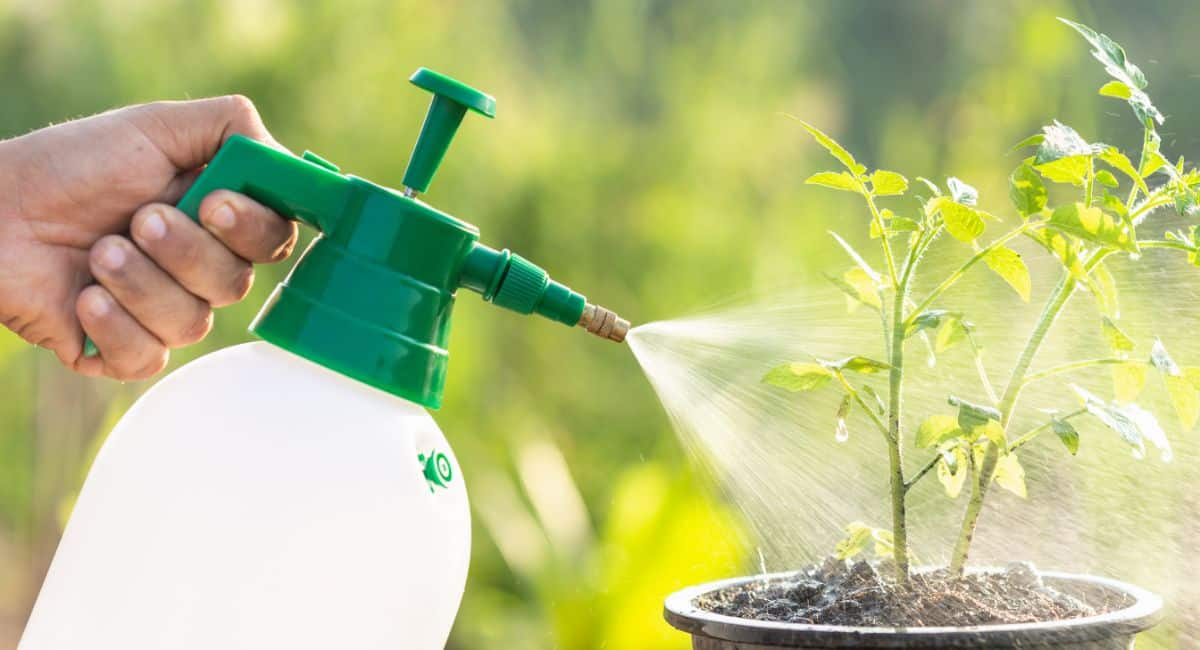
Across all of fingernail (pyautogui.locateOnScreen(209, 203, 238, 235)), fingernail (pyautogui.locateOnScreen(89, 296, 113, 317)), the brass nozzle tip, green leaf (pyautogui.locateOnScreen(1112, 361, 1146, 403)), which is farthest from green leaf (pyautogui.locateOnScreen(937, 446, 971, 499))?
fingernail (pyautogui.locateOnScreen(89, 296, 113, 317))

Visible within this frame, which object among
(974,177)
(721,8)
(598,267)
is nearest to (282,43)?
(598,267)

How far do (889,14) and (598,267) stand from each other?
1.23 m

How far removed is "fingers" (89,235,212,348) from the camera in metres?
0.80

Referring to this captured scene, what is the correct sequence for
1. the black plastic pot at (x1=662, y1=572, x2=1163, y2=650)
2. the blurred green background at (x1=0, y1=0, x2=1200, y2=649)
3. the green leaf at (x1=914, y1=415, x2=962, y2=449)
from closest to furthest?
the black plastic pot at (x1=662, y1=572, x2=1163, y2=650)
the green leaf at (x1=914, y1=415, x2=962, y2=449)
the blurred green background at (x1=0, y1=0, x2=1200, y2=649)

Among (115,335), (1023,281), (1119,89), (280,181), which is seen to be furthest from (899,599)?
(115,335)

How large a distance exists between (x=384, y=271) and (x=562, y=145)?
1.86 meters

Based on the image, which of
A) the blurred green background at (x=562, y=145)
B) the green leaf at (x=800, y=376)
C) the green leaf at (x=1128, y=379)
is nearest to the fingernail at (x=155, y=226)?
the green leaf at (x=800, y=376)

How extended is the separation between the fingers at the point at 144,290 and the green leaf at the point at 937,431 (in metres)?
0.48

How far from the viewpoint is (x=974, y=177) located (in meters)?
2.05

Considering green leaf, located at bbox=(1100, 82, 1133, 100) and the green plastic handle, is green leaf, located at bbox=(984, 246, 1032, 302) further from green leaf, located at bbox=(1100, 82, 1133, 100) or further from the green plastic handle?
the green plastic handle

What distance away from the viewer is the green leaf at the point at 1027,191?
27.2 inches

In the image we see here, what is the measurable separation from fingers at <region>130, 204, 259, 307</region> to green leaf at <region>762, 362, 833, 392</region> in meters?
0.36

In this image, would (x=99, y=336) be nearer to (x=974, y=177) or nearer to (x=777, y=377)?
(x=777, y=377)

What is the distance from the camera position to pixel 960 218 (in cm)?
68
